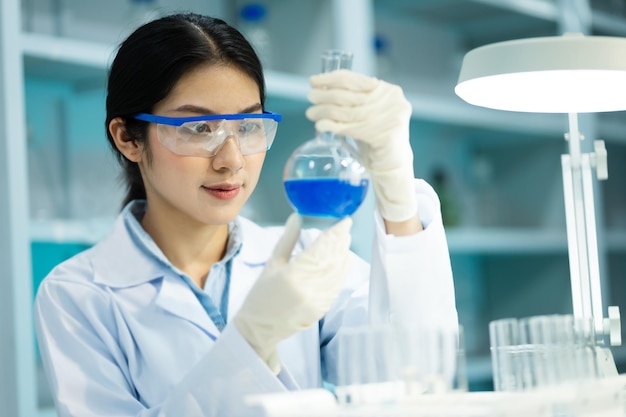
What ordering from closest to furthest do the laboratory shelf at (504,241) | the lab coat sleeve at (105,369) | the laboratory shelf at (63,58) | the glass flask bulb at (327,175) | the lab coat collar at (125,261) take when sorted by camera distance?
1. the glass flask bulb at (327,175)
2. the lab coat sleeve at (105,369)
3. the lab coat collar at (125,261)
4. the laboratory shelf at (63,58)
5. the laboratory shelf at (504,241)

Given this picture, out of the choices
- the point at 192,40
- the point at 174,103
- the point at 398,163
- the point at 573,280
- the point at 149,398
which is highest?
the point at 192,40

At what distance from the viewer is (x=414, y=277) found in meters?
1.49

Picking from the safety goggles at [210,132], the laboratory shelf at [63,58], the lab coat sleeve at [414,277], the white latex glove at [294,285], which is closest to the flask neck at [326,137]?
the white latex glove at [294,285]

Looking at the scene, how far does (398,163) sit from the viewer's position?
4.63 ft

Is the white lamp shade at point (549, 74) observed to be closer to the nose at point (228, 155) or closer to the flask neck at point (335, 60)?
the flask neck at point (335, 60)

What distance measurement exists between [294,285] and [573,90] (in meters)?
0.66

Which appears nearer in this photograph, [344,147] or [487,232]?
[344,147]

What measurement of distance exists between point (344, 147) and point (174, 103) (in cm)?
57

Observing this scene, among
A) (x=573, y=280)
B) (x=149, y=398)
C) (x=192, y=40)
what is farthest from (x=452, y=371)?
(x=192, y=40)

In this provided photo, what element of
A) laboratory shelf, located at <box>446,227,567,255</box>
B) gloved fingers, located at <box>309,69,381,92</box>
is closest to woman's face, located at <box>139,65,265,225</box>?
gloved fingers, located at <box>309,69,381,92</box>

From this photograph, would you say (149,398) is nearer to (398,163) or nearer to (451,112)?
(398,163)

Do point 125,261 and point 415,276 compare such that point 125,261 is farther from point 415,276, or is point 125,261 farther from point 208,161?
point 415,276

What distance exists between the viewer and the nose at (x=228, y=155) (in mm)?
1693

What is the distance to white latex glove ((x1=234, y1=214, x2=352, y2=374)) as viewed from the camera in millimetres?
1259
